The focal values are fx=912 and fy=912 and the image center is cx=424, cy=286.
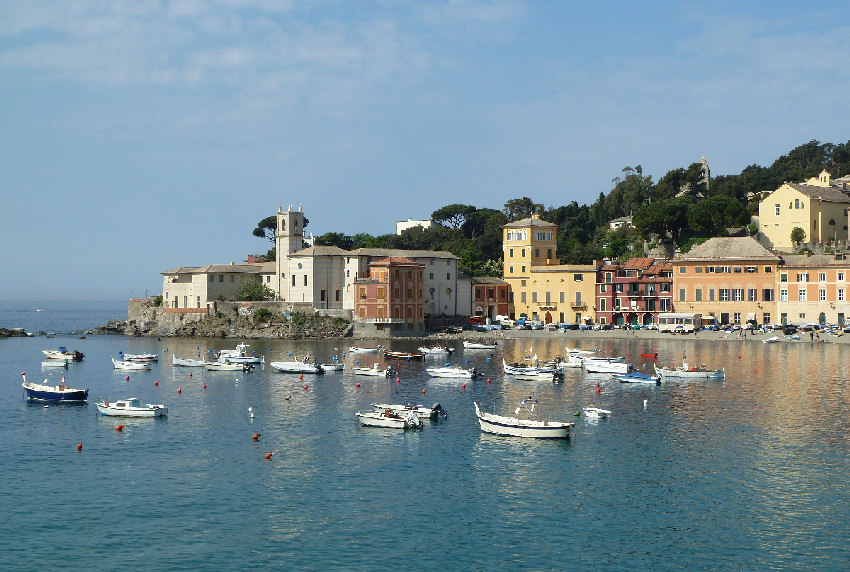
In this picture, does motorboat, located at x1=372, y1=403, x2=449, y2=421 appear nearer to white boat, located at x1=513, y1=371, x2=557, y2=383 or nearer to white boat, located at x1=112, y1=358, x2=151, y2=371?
white boat, located at x1=513, y1=371, x2=557, y2=383

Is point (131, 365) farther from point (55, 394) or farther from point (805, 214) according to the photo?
point (805, 214)

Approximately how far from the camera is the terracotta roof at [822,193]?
416 feet

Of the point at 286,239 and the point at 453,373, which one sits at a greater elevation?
the point at 286,239

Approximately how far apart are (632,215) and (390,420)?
10905 centimetres

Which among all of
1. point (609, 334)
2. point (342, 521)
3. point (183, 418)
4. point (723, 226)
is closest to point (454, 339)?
point (609, 334)

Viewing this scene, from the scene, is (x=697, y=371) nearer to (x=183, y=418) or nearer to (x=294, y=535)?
(x=183, y=418)

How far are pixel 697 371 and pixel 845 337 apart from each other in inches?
1452

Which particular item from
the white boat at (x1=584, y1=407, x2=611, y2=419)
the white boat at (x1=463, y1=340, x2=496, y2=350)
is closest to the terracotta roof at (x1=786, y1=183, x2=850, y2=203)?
the white boat at (x1=463, y1=340, x2=496, y2=350)

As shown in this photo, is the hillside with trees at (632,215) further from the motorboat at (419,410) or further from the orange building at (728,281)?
the motorboat at (419,410)

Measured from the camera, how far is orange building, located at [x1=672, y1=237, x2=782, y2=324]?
116375 mm

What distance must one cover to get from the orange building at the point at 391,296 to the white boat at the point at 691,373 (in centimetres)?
4958

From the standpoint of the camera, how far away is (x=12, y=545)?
112ft

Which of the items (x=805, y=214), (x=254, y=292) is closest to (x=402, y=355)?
(x=254, y=292)

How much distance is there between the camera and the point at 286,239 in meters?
135
